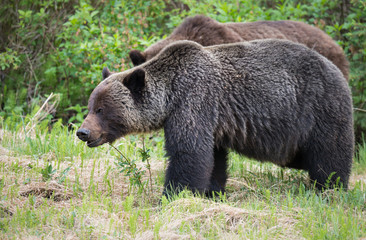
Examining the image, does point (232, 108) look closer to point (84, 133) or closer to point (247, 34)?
point (84, 133)

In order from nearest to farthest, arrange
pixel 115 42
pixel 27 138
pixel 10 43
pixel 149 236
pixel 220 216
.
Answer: pixel 149 236
pixel 220 216
pixel 27 138
pixel 115 42
pixel 10 43

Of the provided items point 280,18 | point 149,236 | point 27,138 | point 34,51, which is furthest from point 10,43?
point 149,236

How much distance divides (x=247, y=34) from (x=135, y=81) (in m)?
4.58

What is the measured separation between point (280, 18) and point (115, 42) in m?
4.17

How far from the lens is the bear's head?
18.2ft

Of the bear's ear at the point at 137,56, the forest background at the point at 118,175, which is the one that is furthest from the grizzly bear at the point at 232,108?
the bear's ear at the point at 137,56

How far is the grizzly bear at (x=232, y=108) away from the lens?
5.46m

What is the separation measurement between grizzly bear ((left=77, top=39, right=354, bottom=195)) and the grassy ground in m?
0.47

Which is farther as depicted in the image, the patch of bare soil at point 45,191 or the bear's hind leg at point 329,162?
the bear's hind leg at point 329,162

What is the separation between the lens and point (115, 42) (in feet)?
30.9

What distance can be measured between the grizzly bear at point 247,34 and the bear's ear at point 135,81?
8.71 feet

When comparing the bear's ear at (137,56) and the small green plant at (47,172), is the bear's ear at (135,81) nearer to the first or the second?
the small green plant at (47,172)

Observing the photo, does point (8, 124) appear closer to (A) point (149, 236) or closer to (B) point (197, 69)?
(B) point (197, 69)

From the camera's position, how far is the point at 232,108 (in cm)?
576
